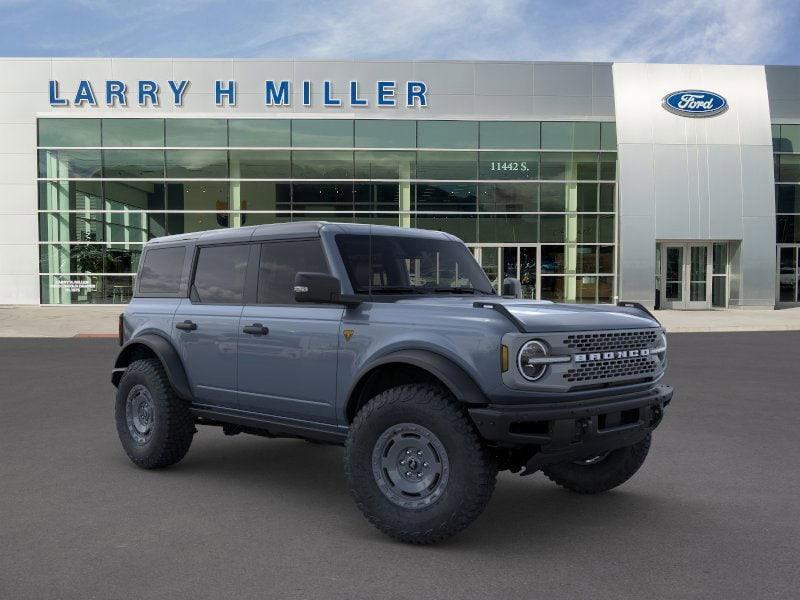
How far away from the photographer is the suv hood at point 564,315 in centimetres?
438

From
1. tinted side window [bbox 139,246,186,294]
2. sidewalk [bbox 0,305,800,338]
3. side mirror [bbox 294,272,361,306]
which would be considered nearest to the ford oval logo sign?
sidewalk [bbox 0,305,800,338]

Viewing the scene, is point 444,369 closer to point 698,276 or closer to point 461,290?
point 461,290

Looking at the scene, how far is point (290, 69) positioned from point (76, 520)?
86.5ft

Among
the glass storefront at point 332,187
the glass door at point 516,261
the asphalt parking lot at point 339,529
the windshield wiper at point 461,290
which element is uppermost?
the glass storefront at point 332,187

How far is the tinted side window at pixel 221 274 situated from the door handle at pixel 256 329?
1.24ft

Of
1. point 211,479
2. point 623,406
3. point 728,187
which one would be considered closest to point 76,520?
point 211,479

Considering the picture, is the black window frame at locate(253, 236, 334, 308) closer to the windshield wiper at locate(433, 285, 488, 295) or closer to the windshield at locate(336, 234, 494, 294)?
the windshield at locate(336, 234, 494, 294)

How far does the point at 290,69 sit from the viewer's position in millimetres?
29109

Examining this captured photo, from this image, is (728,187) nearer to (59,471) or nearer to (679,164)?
(679,164)

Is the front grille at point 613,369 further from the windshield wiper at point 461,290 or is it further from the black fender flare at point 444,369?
the windshield wiper at point 461,290

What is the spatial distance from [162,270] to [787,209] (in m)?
30.0

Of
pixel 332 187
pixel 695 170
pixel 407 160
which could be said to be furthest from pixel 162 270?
pixel 695 170

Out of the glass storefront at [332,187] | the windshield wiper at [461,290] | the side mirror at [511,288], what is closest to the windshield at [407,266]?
the windshield wiper at [461,290]

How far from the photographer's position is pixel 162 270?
674cm
